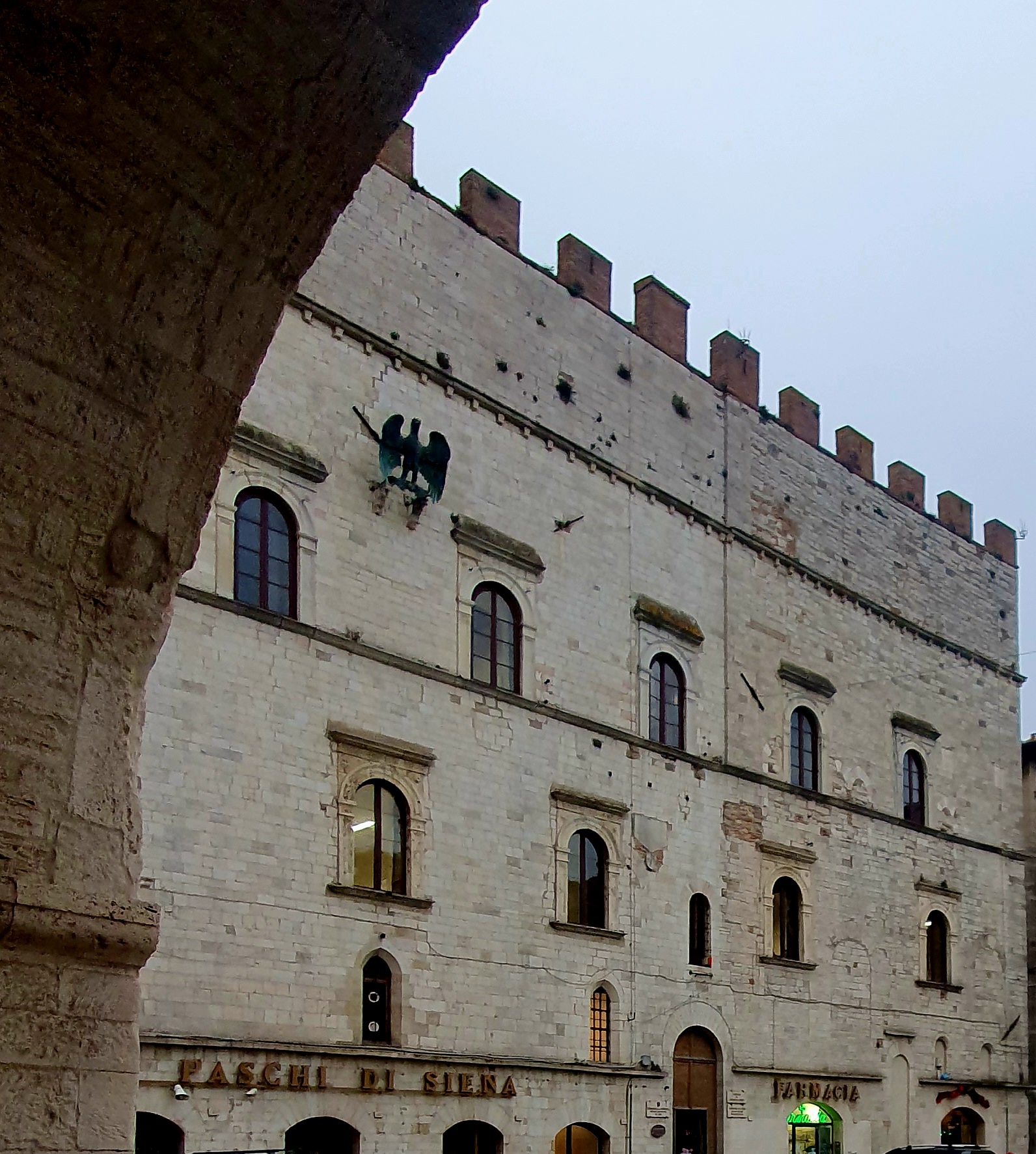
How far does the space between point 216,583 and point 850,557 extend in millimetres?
13278

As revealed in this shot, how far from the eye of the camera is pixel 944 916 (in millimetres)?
26312

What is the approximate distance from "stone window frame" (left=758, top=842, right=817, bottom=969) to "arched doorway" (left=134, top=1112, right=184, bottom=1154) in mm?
9908

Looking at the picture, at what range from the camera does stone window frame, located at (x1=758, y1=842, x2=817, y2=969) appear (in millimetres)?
21984

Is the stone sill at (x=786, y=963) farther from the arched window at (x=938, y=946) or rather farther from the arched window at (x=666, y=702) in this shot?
the arched window at (x=938, y=946)

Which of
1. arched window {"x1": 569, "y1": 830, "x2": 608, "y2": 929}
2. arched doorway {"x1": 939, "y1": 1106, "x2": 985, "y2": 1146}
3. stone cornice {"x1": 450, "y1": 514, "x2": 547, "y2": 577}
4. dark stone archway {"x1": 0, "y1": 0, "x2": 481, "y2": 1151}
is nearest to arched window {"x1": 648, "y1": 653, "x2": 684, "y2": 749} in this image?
arched window {"x1": 569, "y1": 830, "x2": 608, "y2": 929}

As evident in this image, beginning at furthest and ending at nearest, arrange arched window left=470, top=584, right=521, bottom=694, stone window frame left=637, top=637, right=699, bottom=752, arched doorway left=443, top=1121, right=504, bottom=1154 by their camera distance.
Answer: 1. stone window frame left=637, top=637, right=699, bottom=752
2. arched window left=470, top=584, right=521, bottom=694
3. arched doorway left=443, top=1121, right=504, bottom=1154

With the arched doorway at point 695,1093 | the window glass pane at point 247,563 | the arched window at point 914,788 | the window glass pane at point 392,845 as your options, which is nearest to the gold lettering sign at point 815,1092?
the arched doorway at point 695,1093

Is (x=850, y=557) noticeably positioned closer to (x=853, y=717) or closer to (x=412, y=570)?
(x=853, y=717)

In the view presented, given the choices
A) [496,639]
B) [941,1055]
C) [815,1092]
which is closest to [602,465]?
[496,639]

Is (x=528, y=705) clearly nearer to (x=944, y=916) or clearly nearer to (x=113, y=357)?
(x=944, y=916)

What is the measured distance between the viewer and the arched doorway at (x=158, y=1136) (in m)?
14.1

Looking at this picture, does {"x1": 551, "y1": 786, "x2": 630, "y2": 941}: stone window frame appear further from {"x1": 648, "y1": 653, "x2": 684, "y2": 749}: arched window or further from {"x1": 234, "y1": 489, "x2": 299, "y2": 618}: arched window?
{"x1": 234, "y1": 489, "x2": 299, "y2": 618}: arched window

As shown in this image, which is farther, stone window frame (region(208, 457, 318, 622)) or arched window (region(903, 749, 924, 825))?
arched window (region(903, 749, 924, 825))

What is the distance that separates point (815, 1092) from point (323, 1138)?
362 inches
